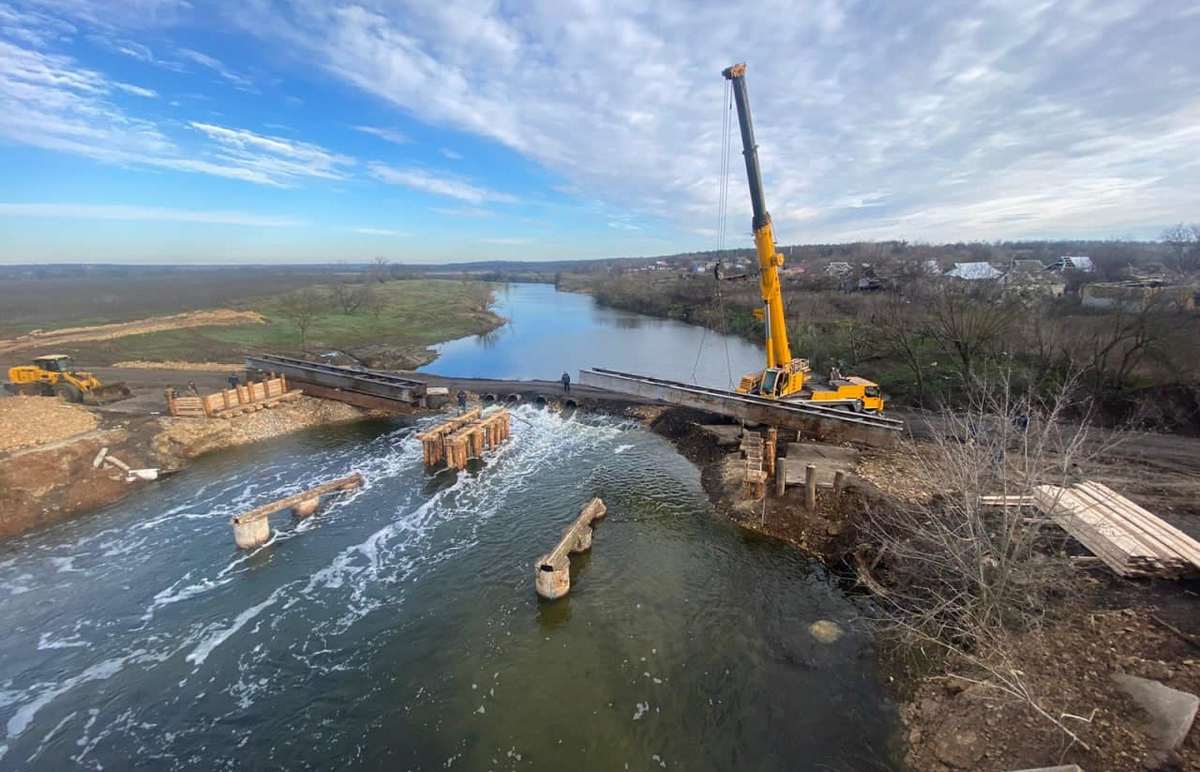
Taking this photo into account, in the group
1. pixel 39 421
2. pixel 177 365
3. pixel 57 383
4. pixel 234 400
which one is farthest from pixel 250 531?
pixel 177 365

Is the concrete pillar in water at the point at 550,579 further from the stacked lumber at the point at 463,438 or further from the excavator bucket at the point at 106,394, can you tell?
the excavator bucket at the point at 106,394

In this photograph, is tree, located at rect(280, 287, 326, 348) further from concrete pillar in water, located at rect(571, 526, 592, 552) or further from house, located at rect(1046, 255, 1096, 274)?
house, located at rect(1046, 255, 1096, 274)

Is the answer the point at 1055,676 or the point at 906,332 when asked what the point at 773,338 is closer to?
the point at 1055,676

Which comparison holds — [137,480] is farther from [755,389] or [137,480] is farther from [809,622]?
[755,389]

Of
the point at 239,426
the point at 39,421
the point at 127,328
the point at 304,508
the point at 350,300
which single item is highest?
the point at 350,300

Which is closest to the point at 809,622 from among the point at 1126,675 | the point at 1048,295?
the point at 1126,675

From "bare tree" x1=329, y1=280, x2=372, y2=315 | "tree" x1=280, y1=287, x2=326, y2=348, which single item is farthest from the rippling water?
"bare tree" x1=329, y1=280, x2=372, y2=315

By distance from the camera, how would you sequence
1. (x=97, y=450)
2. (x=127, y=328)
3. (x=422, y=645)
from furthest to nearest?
(x=127, y=328)
(x=97, y=450)
(x=422, y=645)
